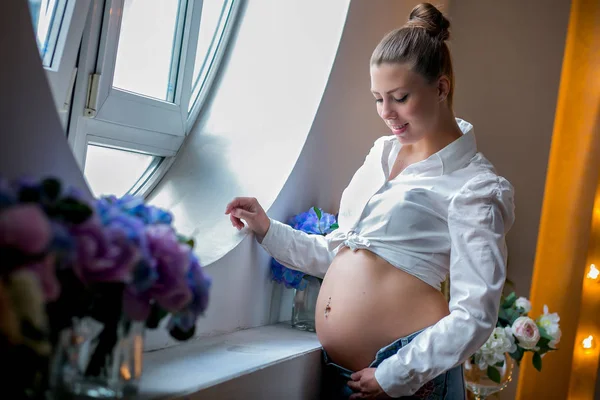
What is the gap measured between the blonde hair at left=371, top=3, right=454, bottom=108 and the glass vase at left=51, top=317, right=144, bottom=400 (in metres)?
1.01

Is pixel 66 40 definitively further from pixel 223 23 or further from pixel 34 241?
pixel 34 241

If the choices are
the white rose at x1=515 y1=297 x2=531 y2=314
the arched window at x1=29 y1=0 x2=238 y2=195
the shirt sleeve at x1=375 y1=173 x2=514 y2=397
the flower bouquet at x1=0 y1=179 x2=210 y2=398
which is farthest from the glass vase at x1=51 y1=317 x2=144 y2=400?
the white rose at x1=515 y1=297 x2=531 y2=314

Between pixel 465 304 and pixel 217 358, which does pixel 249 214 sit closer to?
pixel 217 358

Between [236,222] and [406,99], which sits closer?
[406,99]

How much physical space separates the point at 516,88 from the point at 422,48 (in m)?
1.52

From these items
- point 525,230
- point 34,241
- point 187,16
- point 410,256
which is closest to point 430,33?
point 410,256

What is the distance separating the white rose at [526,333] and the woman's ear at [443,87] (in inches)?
35.9

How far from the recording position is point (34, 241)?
0.74 meters

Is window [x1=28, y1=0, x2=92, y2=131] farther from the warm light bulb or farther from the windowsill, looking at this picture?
the warm light bulb

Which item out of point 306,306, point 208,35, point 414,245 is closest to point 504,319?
point 306,306

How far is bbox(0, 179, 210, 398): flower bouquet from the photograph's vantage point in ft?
2.43

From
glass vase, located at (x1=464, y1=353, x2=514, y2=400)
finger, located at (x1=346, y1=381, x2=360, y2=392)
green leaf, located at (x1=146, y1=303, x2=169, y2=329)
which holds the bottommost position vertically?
glass vase, located at (x1=464, y1=353, x2=514, y2=400)

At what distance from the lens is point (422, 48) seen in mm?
1714

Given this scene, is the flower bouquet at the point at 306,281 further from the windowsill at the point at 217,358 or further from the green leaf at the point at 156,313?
the green leaf at the point at 156,313
